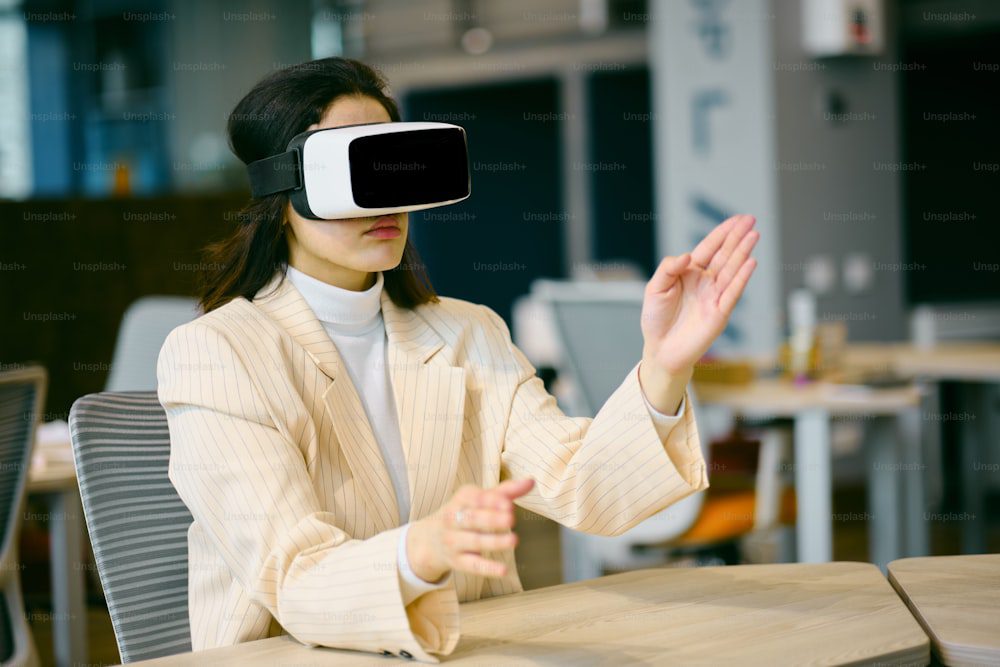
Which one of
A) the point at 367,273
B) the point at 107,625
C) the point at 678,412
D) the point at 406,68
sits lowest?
the point at 107,625

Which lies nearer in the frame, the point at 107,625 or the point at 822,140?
the point at 107,625

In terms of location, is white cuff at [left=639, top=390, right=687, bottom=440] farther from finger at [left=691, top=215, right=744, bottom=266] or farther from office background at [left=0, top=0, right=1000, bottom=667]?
office background at [left=0, top=0, right=1000, bottom=667]

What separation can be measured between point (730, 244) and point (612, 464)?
29cm

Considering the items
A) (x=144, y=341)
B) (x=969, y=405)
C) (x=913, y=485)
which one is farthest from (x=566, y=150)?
(x=144, y=341)

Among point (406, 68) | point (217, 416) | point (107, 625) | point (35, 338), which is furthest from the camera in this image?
point (406, 68)

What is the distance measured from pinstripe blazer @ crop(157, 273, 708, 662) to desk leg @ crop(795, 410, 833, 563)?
5.55 feet

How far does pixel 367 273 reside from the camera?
1.52m

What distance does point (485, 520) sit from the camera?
3.22 ft

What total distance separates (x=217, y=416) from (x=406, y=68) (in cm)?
614

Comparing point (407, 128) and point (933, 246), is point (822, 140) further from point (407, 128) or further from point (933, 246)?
point (407, 128)

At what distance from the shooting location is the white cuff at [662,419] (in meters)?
1.30

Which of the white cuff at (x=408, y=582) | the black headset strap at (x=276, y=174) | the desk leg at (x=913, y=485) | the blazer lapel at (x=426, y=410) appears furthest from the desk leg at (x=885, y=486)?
the white cuff at (x=408, y=582)

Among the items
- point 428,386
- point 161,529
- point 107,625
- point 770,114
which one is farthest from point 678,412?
point 770,114

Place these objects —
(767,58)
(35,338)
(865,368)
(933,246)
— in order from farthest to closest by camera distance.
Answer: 1. (933,246)
2. (767,58)
3. (35,338)
4. (865,368)
